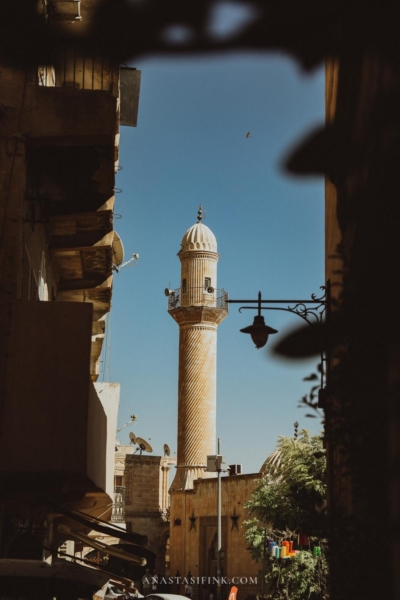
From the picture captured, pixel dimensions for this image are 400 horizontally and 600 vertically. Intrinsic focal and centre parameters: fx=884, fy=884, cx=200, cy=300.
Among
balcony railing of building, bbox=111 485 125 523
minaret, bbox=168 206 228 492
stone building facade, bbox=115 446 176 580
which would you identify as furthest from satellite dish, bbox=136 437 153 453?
minaret, bbox=168 206 228 492

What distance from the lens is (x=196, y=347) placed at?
1895 inches

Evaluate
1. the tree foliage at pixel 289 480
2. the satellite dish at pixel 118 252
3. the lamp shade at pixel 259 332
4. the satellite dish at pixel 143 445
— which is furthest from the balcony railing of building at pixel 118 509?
the lamp shade at pixel 259 332

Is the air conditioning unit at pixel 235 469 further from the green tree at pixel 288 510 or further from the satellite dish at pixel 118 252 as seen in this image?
the satellite dish at pixel 118 252

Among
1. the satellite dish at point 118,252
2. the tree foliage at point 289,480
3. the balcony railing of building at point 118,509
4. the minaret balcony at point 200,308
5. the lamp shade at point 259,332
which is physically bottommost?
the balcony railing of building at point 118,509

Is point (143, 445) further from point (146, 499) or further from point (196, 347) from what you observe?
point (196, 347)

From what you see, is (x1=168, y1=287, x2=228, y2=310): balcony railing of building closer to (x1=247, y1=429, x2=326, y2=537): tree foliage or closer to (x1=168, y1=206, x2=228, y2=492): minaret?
(x1=168, y1=206, x2=228, y2=492): minaret

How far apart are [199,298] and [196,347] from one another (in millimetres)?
2761

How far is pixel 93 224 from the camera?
40.7 feet

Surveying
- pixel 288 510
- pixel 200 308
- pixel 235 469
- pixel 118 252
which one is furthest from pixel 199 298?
pixel 118 252

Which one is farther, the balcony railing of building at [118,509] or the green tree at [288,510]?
the balcony railing of building at [118,509]

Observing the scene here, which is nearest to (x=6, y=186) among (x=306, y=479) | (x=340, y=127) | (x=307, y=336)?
(x=307, y=336)

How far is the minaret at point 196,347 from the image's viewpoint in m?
47.2

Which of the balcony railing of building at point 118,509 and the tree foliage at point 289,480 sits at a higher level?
the tree foliage at point 289,480

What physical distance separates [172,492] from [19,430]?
40.5 meters
